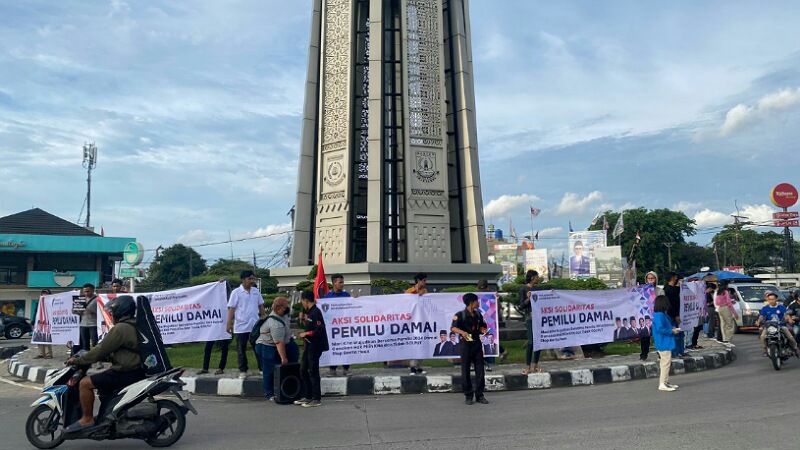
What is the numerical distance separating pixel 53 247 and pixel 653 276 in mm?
44191

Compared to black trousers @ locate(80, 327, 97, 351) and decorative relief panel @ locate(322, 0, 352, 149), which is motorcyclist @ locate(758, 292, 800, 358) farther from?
decorative relief panel @ locate(322, 0, 352, 149)

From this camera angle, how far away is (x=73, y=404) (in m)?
6.16

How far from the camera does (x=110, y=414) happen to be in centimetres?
605

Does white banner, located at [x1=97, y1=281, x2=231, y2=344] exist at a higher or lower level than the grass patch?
higher

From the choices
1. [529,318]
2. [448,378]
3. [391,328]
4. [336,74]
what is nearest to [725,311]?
[529,318]

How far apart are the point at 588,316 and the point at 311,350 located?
19.4ft

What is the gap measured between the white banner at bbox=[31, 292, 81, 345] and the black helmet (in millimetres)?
8258

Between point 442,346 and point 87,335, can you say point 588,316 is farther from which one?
point 87,335

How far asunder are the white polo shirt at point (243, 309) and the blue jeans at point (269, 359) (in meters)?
1.14

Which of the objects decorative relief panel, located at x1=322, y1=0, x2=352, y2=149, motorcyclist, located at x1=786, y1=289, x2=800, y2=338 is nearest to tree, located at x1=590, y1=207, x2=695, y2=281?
decorative relief panel, located at x1=322, y1=0, x2=352, y2=149

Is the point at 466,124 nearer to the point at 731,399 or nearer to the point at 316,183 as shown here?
the point at 316,183

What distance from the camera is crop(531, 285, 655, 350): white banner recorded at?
1104 cm

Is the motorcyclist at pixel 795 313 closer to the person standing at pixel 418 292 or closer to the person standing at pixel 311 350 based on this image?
the person standing at pixel 418 292

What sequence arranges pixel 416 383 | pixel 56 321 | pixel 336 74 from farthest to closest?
pixel 336 74 → pixel 56 321 → pixel 416 383
